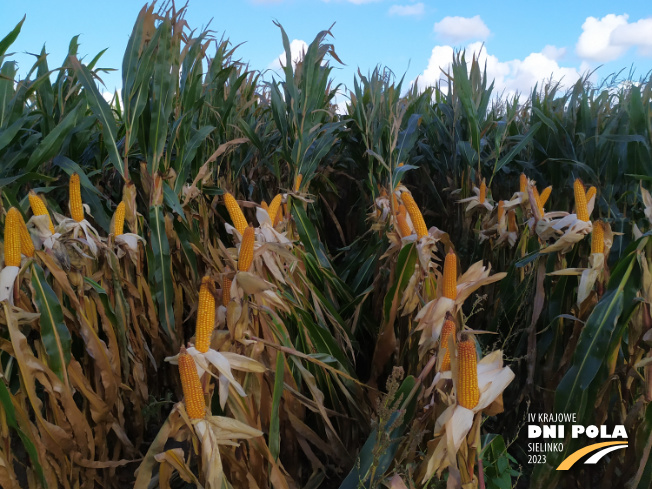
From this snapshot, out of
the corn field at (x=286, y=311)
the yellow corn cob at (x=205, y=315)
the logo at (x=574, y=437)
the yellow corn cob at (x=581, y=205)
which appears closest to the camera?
the yellow corn cob at (x=205, y=315)

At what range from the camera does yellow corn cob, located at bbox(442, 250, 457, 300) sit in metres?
1.62

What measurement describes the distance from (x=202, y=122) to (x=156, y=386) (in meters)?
1.79

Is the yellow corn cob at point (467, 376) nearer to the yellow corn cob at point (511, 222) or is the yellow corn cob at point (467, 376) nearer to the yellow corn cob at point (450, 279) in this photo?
the yellow corn cob at point (450, 279)

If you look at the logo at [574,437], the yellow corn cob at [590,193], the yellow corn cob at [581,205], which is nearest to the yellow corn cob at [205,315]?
the logo at [574,437]

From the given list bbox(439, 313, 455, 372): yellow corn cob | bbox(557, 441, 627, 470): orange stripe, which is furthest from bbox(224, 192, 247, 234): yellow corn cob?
bbox(557, 441, 627, 470): orange stripe

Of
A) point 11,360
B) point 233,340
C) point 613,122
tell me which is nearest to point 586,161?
point 613,122

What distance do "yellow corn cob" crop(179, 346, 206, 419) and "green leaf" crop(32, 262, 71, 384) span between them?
0.79 metres

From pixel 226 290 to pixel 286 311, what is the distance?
0.34 m

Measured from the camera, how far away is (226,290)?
157 centimetres

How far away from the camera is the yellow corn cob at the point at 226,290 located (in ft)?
5.09

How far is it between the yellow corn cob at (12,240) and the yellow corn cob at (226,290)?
2.19 feet

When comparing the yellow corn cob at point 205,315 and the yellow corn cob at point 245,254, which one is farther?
the yellow corn cob at point 245,254

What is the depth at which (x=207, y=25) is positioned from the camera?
310 cm

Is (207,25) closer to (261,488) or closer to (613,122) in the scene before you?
(613,122)
